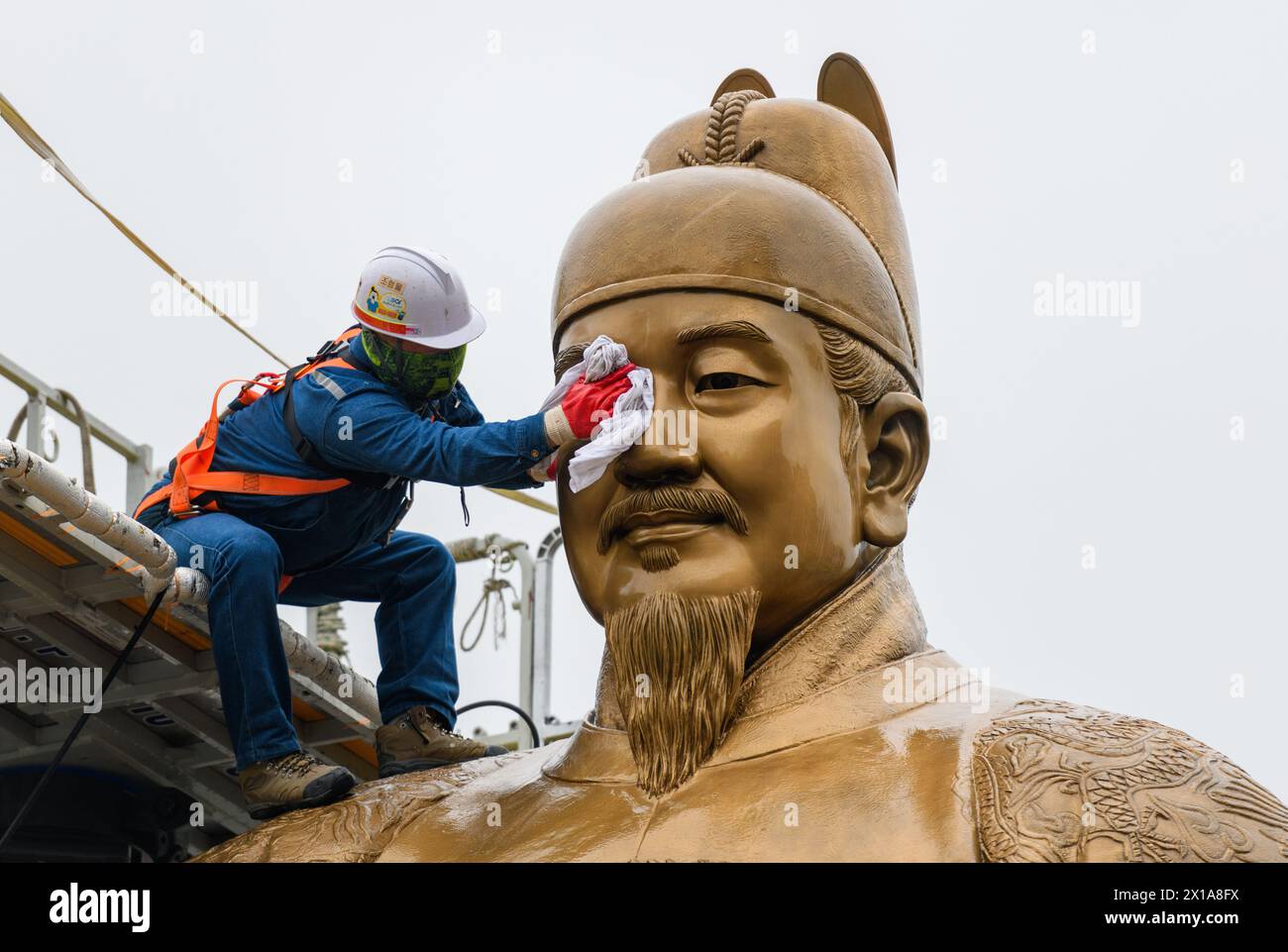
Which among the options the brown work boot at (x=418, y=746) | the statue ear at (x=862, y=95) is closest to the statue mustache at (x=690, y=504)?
the brown work boot at (x=418, y=746)

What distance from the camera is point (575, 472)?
9.12m

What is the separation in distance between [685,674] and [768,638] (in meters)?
0.44

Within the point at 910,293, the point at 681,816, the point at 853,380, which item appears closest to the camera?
the point at 681,816

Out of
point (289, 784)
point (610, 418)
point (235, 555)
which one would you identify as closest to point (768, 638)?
point (610, 418)

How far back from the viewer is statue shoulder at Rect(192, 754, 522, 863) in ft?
30.5

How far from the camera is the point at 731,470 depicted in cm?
901

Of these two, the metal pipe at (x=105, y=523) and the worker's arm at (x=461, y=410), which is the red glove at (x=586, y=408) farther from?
the metal pipe at (x=105, y=523)

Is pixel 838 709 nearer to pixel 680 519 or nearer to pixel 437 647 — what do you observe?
pixel 680 519

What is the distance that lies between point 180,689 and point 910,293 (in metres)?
3.58

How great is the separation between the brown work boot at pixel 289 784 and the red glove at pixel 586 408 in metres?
1.62

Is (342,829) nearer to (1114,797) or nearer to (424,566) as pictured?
(424,566)

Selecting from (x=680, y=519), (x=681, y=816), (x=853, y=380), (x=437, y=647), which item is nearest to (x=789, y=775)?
(x=681, y=816)

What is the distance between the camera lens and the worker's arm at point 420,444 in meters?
9.16

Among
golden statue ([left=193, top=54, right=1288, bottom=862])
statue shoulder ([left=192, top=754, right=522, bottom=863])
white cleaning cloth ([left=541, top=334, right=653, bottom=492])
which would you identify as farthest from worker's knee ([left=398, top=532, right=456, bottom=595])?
white cleaning cloth ([left=541, top=334, right=653, bottom=492])
